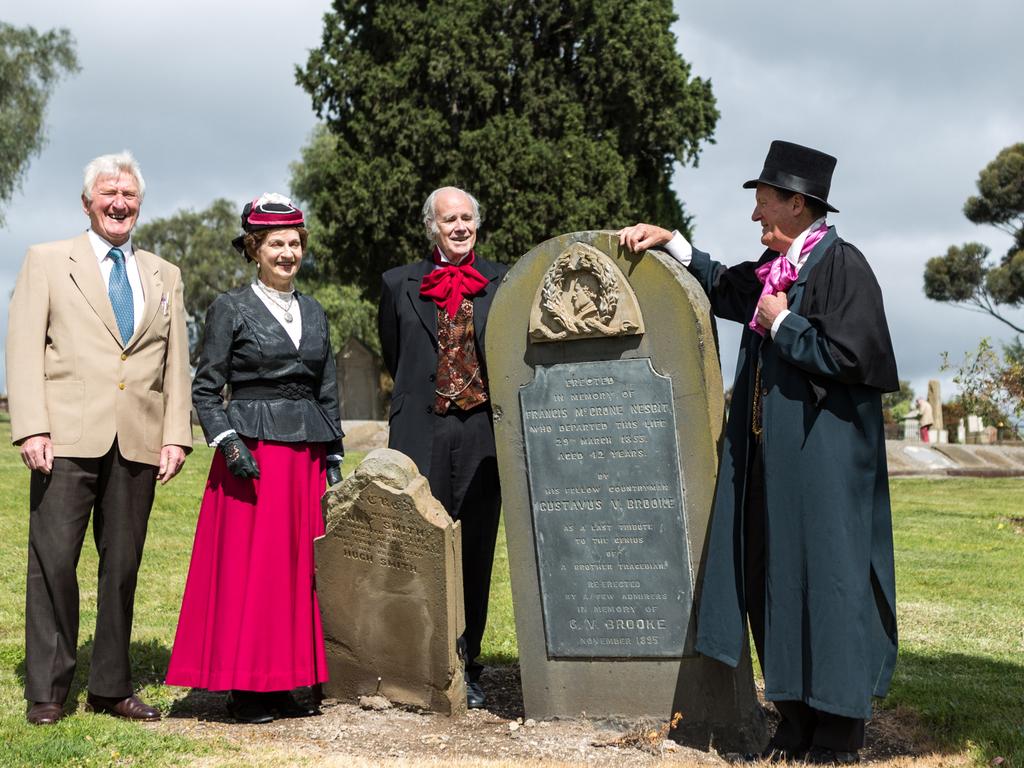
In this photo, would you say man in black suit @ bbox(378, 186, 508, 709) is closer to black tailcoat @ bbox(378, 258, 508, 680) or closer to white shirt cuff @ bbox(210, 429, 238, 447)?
black tailcoat @ bbox(378, 258, 508, 680)

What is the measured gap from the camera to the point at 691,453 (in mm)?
5242

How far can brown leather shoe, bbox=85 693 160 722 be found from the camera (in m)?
5.52

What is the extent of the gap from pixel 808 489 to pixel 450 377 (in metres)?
2.00

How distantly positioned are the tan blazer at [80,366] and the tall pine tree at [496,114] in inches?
807

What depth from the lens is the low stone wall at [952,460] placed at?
23.6 m

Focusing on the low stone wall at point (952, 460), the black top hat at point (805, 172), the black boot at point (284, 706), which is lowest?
the black boot at point (284, 706)

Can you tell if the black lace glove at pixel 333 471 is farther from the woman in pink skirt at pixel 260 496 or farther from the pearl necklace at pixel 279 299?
the pearl necklace at pixel 279 299

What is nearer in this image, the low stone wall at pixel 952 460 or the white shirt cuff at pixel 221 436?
the white shirt cuff at pixel 221 436

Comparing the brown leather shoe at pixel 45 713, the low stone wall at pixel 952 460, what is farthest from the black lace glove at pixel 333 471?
the low stone wall at pixel 952 460

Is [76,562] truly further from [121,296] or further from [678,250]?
[678,250]

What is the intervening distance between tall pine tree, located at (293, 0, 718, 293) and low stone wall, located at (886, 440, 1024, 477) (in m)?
7.97

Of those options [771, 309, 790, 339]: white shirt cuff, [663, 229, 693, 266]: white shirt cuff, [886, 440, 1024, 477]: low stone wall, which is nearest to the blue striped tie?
[663, 229, 693, 266]: white shirt cuff

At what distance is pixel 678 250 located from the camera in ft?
17.7

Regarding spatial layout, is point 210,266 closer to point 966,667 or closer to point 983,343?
point 983,343
